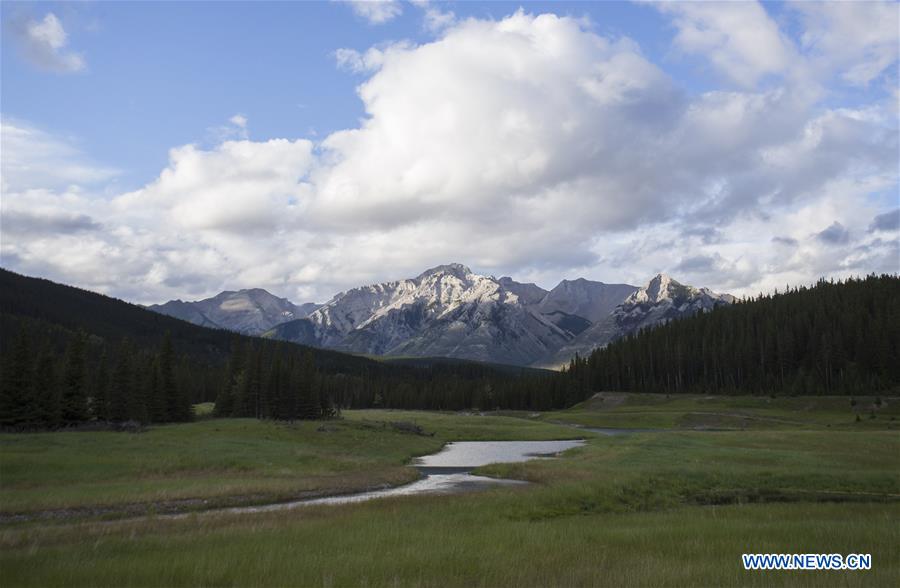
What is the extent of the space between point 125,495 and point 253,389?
75.9 metres

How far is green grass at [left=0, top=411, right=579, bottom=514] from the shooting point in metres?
36.2

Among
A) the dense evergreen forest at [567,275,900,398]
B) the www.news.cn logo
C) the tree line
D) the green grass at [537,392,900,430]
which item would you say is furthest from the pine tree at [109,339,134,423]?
the dense evergreen forest at [567,275,900,398]

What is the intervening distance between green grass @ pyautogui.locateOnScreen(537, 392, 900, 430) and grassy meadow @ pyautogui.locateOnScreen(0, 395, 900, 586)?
137ft

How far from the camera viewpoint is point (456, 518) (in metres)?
28.0

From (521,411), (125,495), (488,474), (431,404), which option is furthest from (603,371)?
(125,495)

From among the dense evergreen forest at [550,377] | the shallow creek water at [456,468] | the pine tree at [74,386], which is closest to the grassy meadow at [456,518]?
the shallow creek water at [456,468]

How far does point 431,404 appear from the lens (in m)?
200

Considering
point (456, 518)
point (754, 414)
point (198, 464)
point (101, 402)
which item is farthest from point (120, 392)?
point (754, 414)

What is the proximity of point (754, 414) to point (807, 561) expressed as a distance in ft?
377

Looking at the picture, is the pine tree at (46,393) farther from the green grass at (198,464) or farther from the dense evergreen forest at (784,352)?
the dense evergreen forest at (784,352)

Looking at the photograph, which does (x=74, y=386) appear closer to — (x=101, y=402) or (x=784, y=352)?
(x=101, y=402)

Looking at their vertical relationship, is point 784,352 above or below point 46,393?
above

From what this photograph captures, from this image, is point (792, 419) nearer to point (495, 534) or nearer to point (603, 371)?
point (603, 371)

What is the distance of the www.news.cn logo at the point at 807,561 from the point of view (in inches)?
719
